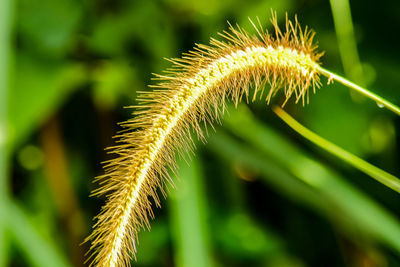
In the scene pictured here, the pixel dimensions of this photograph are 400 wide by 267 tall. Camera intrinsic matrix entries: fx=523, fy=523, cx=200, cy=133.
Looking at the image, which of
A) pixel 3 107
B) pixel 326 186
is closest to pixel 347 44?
pixel 326 186

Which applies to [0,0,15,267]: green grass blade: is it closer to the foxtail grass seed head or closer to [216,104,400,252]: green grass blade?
the foxtail grass seed head

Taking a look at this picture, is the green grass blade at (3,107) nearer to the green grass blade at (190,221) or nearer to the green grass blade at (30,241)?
the green grass blade at (30,241)

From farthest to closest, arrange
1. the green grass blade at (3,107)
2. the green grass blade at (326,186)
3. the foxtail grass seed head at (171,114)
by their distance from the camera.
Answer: the green grass blade at (326,186) < the green grass blade at (3,107) < the foxtail grass seed head at (171,114)

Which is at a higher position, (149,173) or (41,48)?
(41,48)

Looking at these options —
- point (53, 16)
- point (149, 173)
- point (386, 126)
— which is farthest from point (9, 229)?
point (386, 126)

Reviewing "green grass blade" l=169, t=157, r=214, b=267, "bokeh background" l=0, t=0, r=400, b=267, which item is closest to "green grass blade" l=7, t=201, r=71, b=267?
"bokeh background" l=0, t=0, r=400, b=267

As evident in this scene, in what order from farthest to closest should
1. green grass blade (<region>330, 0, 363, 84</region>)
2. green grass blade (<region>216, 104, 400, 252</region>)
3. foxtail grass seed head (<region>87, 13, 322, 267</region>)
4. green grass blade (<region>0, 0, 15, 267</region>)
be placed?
green grass blade (<region>330, 0, 363, 84</region>) → green grass blade (<region>216, 104, 400, 252</region>) → green grass blade (<region>0, 0, 15, 267</region>) → foxtail grass seed head (<region>87, 13, 322, 267</region>)

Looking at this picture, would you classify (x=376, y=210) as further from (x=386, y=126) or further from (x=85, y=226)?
(x=85, y=226)

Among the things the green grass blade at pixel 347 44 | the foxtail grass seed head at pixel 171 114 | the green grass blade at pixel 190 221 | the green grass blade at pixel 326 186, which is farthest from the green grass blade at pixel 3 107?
the green grass blade at pixel 347 44
